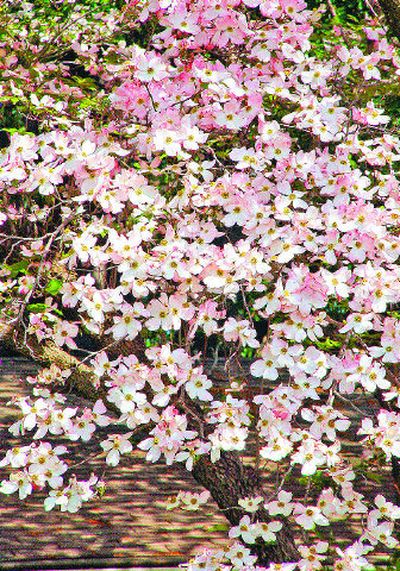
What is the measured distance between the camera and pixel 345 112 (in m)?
3.89

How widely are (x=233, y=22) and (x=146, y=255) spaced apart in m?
1.01

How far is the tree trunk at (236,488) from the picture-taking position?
4012 mm

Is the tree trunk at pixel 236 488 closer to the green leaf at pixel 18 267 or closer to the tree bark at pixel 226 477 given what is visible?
the tree bark at pixel 226 477

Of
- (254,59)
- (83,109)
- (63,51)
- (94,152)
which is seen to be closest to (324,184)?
(254,59)

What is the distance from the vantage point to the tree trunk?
13.2 feet

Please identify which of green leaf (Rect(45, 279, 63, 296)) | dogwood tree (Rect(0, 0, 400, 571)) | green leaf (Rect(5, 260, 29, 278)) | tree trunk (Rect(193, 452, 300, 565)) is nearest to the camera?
dogwood tree (Rect(0, 0, 400, 571))

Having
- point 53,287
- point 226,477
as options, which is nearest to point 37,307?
point 53,287

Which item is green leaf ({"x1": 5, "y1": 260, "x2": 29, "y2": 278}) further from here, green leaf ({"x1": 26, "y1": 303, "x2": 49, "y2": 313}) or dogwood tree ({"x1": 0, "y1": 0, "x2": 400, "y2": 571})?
green leaf ({"x1": 26, "y1": 303, "x2": 49, "y2": 313})

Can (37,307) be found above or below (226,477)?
above

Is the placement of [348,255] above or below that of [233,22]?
below

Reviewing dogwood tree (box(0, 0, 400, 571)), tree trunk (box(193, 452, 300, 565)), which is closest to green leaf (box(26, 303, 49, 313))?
dogwood tree (box(0, 0, 400, 571))

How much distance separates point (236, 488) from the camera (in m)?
4.00

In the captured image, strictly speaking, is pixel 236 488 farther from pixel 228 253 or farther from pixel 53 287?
pixel 228 253

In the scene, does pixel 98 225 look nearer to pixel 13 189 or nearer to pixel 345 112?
pixel 13 189
